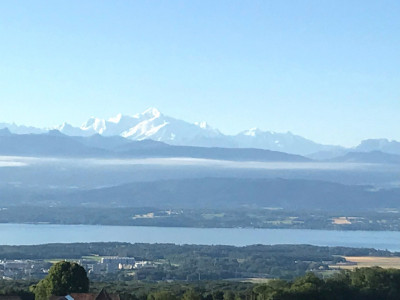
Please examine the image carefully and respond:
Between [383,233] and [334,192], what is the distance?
2673 inches

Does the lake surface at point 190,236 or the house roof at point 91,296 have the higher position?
the house roof at point 91,296

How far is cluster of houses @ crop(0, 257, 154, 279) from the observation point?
2322 inches

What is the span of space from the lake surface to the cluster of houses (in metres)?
20.4

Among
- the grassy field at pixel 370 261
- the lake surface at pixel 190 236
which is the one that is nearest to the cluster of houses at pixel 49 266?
the grassy field at pixel 370 261

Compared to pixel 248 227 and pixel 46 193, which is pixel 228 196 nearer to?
pixel 46 193

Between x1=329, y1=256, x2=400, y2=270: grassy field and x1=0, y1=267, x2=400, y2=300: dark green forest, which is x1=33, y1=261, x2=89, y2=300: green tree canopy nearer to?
x1=0, y1=267, x2=400, y2=300: dark green forest

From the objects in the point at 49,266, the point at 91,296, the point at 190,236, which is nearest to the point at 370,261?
the point at 49,266

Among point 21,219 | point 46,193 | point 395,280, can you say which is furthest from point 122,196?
point 395,280

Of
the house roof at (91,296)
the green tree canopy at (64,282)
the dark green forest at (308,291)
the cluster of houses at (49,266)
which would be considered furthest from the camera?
the cluster of houses at (49,266)

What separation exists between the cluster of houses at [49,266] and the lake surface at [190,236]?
2041 centimetres

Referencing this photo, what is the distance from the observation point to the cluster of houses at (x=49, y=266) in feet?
193

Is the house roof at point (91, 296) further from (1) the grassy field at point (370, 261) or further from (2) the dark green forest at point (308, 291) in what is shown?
(1) the grassy field at point (370, 261)

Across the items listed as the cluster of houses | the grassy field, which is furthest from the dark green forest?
the grassy field

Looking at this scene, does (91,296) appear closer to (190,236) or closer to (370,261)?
(370,261)
